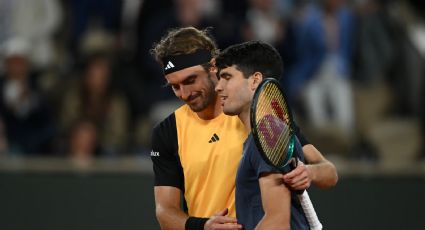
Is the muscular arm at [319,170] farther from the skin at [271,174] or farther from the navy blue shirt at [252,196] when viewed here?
the navy blue shirt at [252,196]

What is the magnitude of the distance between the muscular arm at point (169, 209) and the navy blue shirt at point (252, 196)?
80 centimetres

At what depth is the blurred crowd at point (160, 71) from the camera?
852 cm

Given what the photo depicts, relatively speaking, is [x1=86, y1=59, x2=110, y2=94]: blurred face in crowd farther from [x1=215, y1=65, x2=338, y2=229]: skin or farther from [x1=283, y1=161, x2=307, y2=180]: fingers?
[x1=283, y1=161, x2=307, y2=180]: fingers

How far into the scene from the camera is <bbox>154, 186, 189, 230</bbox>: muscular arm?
4.75 m

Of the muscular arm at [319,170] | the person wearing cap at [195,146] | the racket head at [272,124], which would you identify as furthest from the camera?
the person wearing cap at [195,146]

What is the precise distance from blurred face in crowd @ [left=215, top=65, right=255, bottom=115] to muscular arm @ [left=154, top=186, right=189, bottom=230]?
896mm

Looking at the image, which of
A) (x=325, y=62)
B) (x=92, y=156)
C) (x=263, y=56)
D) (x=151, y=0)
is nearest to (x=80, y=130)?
(x=92, y=156)

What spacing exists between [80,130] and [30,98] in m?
0.64

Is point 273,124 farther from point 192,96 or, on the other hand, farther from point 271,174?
point 192,96

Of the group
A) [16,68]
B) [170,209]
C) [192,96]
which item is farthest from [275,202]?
[16,68]

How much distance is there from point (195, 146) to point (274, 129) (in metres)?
1.02

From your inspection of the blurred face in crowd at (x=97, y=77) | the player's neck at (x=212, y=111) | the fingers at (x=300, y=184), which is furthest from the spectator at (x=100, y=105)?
the fingers at (x=300, y=184)

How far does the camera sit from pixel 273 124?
150 inches

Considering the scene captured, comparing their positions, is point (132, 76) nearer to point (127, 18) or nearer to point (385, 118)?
point (127, 18)
